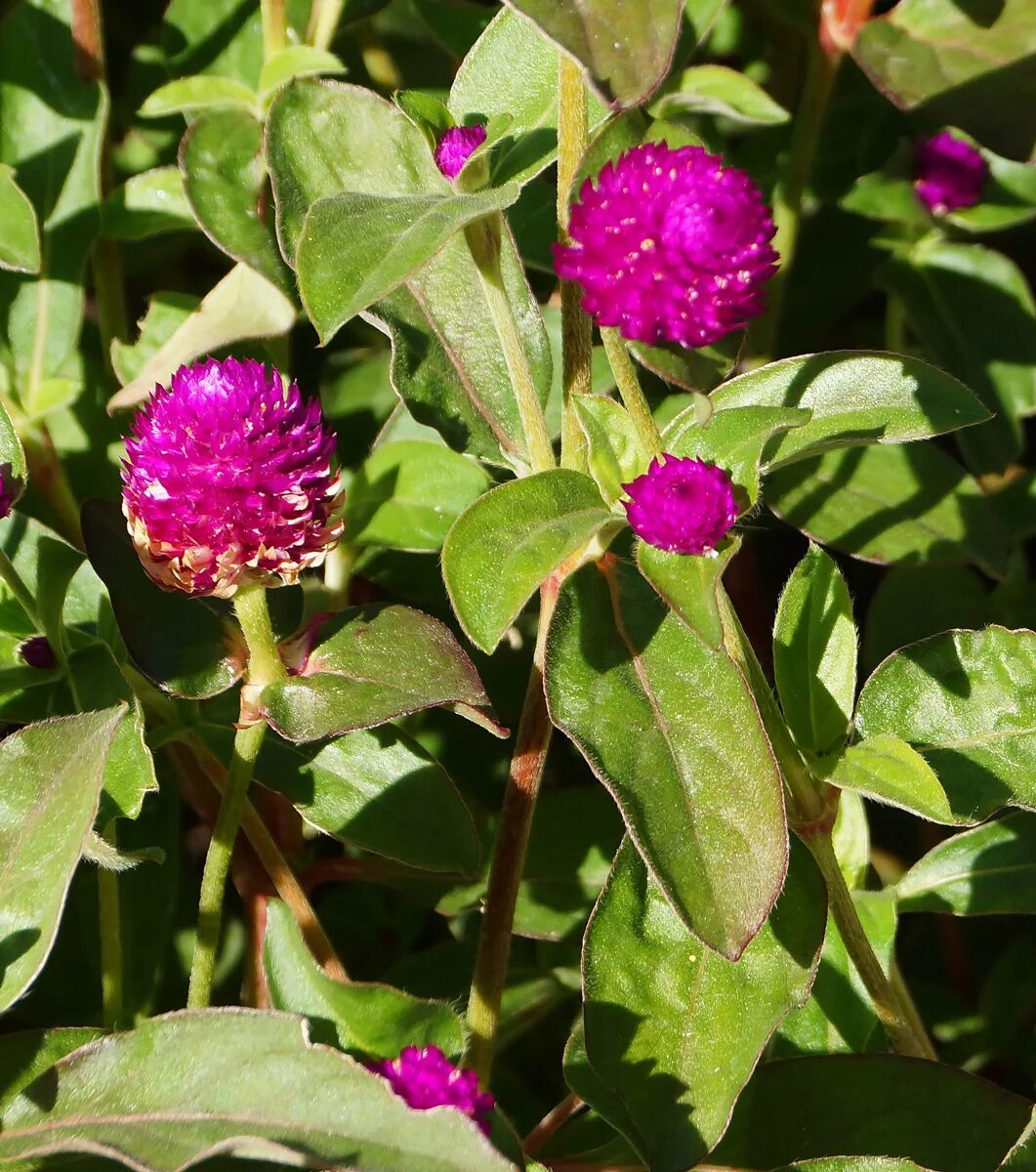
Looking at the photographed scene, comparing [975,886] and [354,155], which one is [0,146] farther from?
[975,886]

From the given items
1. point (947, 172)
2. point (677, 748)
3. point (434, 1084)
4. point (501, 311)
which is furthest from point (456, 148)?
point (947, 172)

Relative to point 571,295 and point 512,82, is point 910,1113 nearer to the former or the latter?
point 571,295

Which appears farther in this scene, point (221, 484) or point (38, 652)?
point (38, 652)

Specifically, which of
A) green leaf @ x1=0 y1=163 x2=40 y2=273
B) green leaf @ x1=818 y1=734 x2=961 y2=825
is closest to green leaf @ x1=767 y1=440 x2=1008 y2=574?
green leaf @ x1=818 y1=734 x2=961 y2=825

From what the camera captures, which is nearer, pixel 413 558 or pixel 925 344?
pixel 413 558

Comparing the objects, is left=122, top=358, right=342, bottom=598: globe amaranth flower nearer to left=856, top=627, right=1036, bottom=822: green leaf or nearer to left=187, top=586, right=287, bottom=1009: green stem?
left=187, top=586, right=287, bottom=1009: green stem

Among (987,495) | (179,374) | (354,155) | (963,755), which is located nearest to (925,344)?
(987,495)

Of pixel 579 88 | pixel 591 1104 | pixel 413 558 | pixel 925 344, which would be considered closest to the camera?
pixel 579 88

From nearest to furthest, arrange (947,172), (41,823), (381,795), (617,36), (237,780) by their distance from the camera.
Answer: (617,36) → (41,823) → (237,780) → (381,795) → (947,172)
